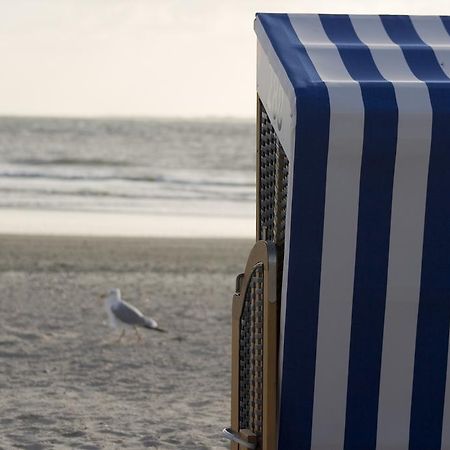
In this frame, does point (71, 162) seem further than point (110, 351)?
Yes

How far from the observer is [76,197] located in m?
20.8

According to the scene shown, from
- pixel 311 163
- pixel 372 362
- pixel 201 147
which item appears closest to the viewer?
pixel 311 163

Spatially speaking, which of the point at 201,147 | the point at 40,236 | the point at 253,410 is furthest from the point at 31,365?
the point at 201,147

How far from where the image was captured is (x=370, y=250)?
3.30 m

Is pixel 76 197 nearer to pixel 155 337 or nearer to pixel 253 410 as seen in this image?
pixel 155 337

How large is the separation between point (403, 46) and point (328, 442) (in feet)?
4.00

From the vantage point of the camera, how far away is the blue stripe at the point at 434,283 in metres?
3.24

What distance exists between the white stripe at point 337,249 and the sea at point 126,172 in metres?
14.3

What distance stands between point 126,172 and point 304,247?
83.9 ft

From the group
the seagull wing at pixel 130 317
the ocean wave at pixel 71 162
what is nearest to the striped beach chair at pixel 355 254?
A: the seagull wing at pixel 130 317

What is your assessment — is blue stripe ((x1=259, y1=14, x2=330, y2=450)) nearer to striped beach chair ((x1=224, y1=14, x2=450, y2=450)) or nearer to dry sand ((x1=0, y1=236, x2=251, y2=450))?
striped beach chair ((x1=224, y1=14, x2=450, y2=450))

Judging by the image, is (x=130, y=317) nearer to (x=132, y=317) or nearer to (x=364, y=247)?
(x=132, y=317)

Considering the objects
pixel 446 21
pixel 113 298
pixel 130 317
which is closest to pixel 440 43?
pixel 446 21

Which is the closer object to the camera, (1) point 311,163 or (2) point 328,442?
(1) point 311,163
